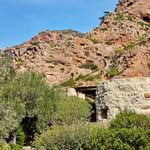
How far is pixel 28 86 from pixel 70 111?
12.2 ft

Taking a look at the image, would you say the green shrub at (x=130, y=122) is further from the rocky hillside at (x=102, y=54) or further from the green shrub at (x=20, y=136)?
the rocky hillside at (x=102, y=54)

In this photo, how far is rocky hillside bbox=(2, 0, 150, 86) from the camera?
1281 inches

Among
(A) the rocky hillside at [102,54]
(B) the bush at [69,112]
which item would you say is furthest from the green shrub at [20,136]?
(A) the rocky hillside at [102,54]

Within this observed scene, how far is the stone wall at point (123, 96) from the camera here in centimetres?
1418

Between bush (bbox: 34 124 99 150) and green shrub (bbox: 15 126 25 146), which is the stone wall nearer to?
bush (bbox: 34 124 99 150)

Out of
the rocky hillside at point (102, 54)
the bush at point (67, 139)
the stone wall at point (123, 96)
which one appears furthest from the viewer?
the rocky hillside at point (102, 54)

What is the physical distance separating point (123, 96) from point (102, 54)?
2904cm

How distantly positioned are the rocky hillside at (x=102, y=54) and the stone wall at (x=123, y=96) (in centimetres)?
1509

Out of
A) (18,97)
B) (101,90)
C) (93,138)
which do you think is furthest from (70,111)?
(93,138)

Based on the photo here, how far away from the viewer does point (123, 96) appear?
14.8 metres

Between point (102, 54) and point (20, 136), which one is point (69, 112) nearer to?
point (20, 136)

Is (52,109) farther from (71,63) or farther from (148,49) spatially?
(71,63)

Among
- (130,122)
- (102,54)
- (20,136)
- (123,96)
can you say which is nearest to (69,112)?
(20,136)

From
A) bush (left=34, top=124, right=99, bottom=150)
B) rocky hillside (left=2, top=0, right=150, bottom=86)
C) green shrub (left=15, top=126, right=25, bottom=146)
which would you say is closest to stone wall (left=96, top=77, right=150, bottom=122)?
bush (left=34, top=124, right=99, bottom=150)
